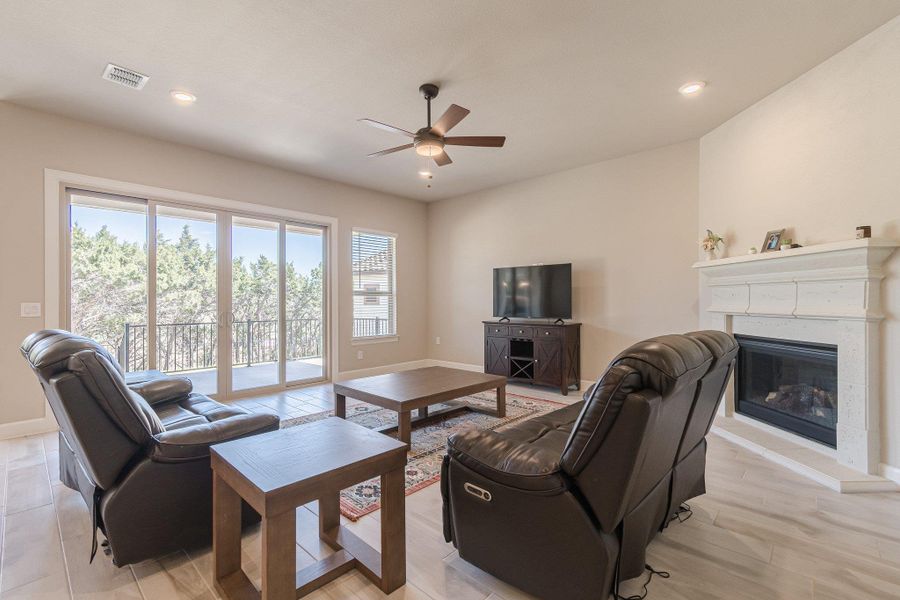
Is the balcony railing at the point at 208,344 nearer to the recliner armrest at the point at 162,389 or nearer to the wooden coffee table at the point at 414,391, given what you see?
the recliner armrest at the point at 162,389

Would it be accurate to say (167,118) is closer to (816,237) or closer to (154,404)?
(154,404)

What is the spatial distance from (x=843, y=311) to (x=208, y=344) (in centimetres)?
584

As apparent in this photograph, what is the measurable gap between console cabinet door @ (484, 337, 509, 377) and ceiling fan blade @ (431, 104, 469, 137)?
124 inches

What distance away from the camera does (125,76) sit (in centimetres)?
297

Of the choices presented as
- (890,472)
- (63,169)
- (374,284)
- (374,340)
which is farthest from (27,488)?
(890,472)

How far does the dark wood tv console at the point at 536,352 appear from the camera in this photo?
4.89m

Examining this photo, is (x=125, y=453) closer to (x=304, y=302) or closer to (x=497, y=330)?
(x=304, y=302)

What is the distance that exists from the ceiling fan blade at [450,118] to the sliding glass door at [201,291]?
3102 millimetres

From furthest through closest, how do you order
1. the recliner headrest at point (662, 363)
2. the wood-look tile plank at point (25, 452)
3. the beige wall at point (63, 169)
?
the beige wall at point (63, 169), the wood-look tile plank at point (25, 452), the recliner headrest at point (662, 363)

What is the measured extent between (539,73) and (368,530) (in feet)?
10.6

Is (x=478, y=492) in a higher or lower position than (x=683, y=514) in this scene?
higher

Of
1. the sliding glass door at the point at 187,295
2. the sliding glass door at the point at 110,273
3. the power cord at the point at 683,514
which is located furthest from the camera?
the sliding glass door at the point at 187,295

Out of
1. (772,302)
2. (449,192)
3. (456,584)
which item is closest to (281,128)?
(449,192)

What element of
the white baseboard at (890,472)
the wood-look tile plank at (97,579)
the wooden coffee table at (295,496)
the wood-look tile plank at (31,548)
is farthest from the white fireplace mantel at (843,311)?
the wood-look tile plank at (31,548)
